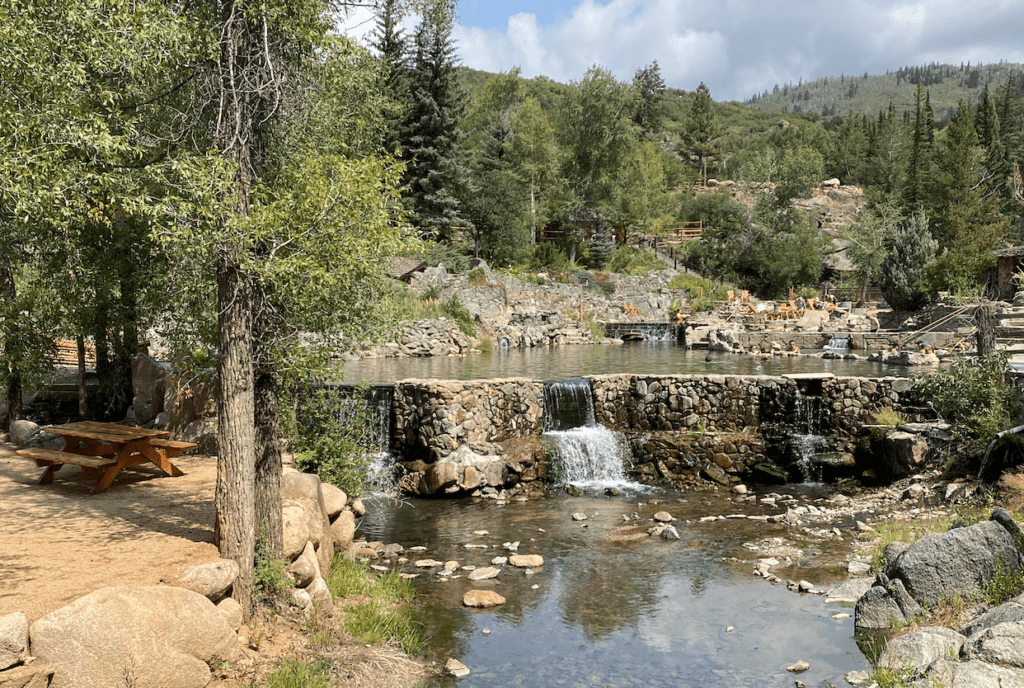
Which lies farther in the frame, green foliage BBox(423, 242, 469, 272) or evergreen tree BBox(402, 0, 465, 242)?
evergreen tree BBox(402, 0, 465, 242)

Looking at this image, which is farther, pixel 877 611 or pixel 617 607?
pixel 617 607

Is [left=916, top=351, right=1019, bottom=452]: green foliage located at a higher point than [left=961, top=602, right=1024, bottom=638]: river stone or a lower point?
higher

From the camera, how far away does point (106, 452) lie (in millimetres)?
9430

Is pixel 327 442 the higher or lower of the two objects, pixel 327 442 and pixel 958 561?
the higher

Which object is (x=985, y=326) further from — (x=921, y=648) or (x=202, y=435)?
(x=202, y=435)

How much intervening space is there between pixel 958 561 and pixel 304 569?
629 centimetres

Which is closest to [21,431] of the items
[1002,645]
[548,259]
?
[1002,645]

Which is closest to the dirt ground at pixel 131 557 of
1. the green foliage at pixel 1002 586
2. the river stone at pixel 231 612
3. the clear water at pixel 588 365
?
the river stone at pixel 231 612

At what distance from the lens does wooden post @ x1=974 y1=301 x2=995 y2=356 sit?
42.2 feet

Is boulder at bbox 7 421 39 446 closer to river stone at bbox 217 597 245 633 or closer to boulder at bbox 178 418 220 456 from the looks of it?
boulder at bbox 178 418 220 456

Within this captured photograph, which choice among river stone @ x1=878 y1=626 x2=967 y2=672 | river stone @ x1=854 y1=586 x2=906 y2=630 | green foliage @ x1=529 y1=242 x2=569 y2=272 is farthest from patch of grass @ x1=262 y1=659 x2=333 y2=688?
green foliage @ x1=529 y1=242 x2=569 y2=272

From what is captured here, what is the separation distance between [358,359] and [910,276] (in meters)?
23.2

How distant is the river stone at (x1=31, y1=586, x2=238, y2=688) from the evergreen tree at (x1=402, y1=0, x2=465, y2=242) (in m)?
29.3

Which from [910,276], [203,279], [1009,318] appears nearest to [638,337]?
[910,276]
